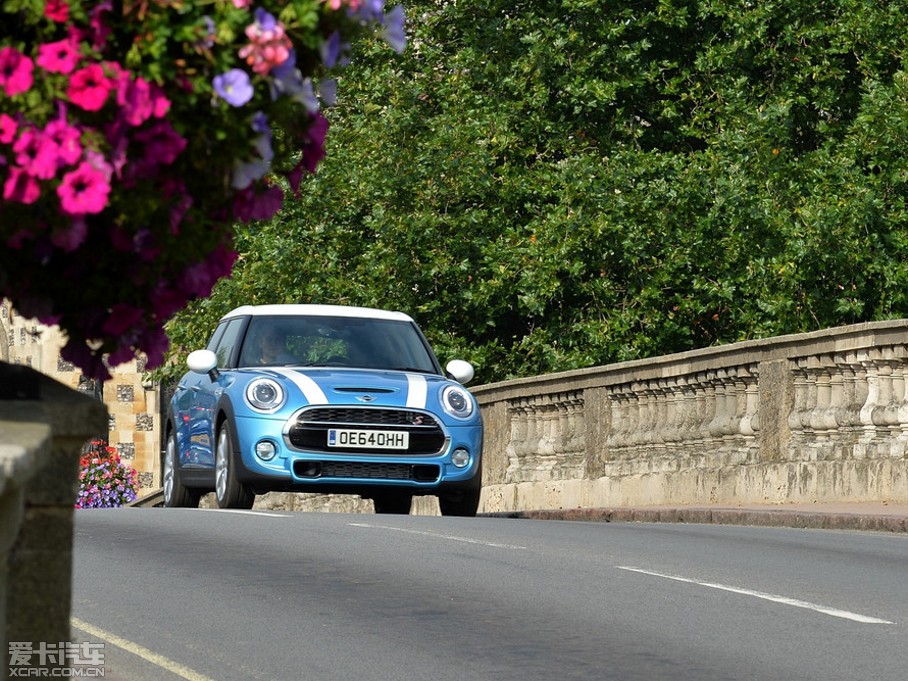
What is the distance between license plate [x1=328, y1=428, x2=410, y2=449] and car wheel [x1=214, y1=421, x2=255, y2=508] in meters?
0.87

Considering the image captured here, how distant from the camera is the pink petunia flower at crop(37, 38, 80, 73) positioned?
3.54m

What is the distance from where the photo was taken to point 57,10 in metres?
3.61

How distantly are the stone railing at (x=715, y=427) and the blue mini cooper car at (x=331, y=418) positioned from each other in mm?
3966

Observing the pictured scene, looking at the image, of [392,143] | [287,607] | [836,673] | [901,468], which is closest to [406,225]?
[392,143]

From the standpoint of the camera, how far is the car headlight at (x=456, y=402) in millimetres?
16156

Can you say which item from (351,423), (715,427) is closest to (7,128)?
(351,423)

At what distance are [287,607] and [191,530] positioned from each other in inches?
169

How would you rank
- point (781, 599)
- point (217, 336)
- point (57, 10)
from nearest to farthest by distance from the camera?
point (57, 10)
point (781, 599)
point (217, 336)

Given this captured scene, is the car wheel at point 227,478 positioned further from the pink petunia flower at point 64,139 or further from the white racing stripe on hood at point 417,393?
the pink petunia flower at point 64,139

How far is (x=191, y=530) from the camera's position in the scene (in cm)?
1400

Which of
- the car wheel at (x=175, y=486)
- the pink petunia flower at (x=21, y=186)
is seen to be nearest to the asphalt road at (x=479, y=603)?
the car wheel at (x=175, y=486)

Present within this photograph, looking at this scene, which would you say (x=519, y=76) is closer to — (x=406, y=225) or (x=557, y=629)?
(x=406, y=225)

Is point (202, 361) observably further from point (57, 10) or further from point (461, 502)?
point (57, 10)

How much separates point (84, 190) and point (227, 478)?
13141 mm
